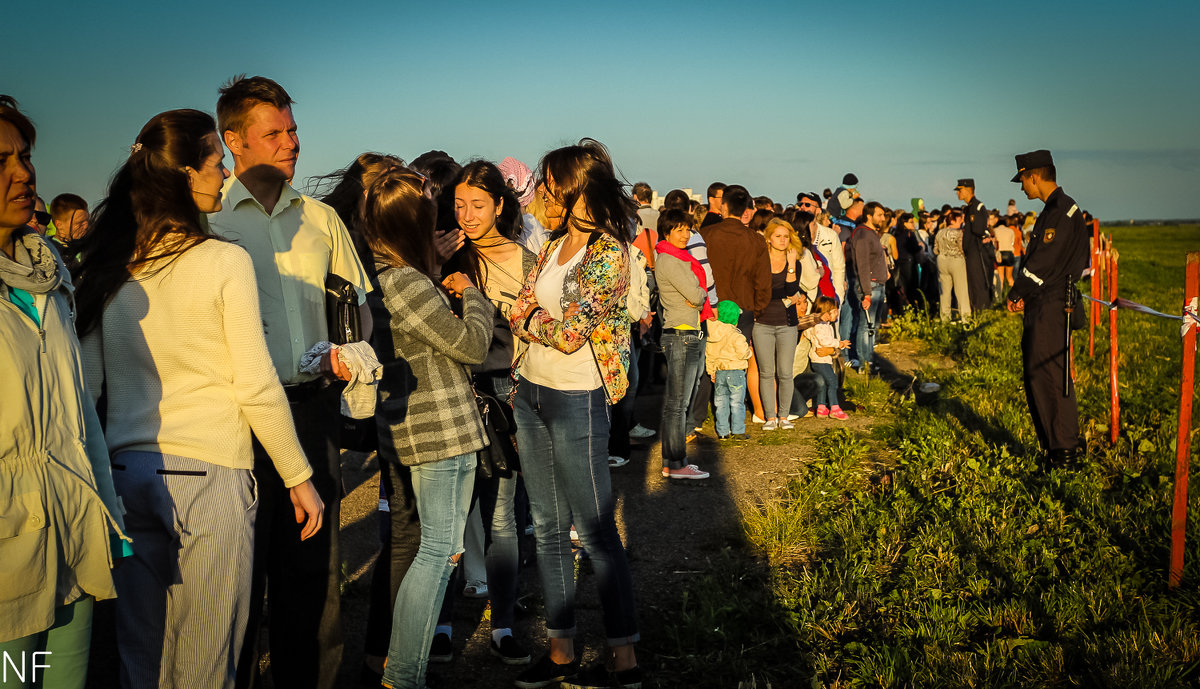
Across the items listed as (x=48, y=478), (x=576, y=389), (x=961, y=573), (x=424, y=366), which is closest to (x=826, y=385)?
(x=961, y=573)

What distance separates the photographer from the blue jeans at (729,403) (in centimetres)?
836

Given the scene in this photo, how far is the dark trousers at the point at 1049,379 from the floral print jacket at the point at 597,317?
4421 mm

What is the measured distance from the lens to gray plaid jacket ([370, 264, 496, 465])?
345 cm

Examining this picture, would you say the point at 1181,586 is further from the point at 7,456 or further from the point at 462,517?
the point at 7,456

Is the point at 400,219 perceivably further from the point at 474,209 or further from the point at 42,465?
the point at 42,465

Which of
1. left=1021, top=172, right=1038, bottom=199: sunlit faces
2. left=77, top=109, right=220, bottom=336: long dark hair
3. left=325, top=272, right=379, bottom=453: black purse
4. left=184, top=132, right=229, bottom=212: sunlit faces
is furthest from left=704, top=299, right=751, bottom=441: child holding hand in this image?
left=77, top=109, right=220, bottom=336: long dark hair

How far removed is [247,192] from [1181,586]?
4520 millimetres

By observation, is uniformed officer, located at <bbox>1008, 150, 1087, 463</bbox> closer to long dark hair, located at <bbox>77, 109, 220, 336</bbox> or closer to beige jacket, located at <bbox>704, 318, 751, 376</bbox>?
beige jacket, located at <bbox>704, 318, 751, 376</bbox>

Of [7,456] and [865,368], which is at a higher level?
[7,456]

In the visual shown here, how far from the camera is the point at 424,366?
3.54 m

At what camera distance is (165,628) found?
2611 mm

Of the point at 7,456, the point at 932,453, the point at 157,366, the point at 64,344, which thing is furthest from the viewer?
the point at 932,453

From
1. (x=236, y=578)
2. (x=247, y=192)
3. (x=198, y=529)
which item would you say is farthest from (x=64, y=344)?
(x=247, y=192)

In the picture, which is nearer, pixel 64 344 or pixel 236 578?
pixel 64 344
